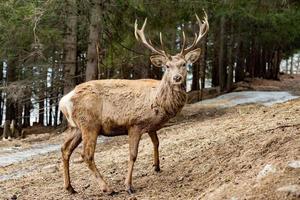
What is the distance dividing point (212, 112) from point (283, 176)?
10997 mm

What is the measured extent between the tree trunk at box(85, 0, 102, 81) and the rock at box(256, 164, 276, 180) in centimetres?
928

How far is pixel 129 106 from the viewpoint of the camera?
7.40 meters

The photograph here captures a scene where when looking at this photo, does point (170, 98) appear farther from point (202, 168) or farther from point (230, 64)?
point (230, 64)

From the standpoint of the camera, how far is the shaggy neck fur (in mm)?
7223

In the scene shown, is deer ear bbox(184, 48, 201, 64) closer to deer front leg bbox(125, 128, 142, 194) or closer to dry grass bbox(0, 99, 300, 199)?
deer front leg bbox(125, 128, 142, 194)

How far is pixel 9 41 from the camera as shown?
16.6 metres

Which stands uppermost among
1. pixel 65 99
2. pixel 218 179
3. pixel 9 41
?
pixel 9 41

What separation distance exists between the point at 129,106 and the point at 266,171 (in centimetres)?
230

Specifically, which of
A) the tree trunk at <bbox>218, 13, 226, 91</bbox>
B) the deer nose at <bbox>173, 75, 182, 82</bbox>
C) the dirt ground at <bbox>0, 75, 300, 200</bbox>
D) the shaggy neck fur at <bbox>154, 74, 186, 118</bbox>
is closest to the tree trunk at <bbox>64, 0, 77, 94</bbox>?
the dirt ground at <bbox>0, 75, 300, 200</bbox>

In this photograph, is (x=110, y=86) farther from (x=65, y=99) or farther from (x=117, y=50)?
(x=117, y=50)

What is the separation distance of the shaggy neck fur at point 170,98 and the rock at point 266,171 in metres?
1.73

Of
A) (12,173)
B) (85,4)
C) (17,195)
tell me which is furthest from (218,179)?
(85,4)

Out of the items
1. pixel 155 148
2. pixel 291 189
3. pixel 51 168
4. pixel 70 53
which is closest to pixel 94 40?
pixel 70 53

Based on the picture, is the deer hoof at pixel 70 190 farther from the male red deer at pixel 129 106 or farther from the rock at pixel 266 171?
the rock at pixel 266 171
